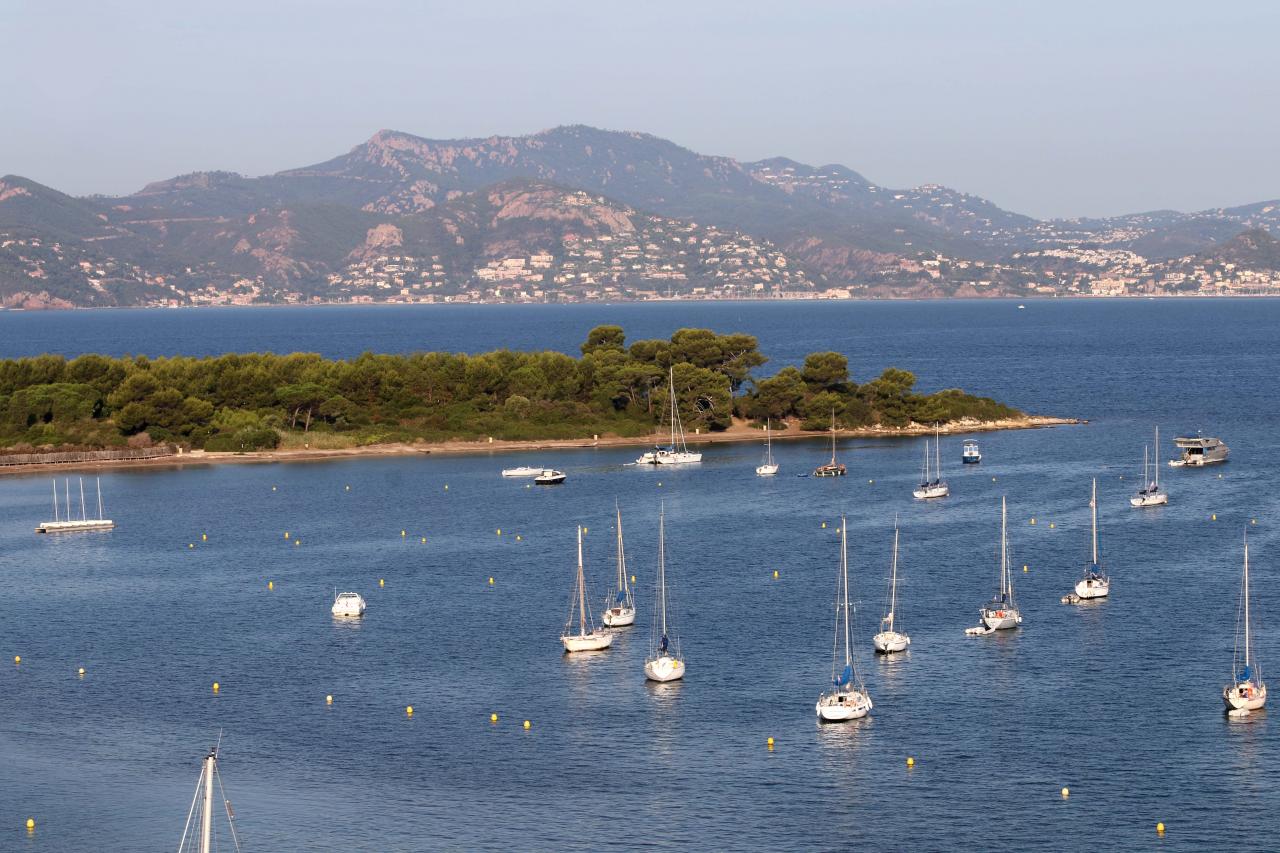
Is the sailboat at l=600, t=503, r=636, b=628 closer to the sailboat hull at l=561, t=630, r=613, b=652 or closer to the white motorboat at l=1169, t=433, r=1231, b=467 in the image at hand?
the sailboat hull at l=561, t=630, r=613, b=652

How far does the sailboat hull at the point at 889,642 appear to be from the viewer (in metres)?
83.4

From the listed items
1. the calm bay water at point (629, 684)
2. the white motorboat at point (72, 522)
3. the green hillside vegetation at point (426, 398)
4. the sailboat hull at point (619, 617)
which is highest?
the green hillside vegetation at point (426, 398)

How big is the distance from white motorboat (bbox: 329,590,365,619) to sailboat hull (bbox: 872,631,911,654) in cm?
3138

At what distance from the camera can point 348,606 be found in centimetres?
9594

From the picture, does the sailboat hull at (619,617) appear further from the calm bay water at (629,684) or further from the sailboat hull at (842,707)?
the sailboat hull at (842,707)

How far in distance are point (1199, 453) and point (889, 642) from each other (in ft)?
271

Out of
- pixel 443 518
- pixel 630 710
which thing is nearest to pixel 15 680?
pixel 630 710

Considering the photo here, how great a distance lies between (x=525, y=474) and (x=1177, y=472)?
6110 cm

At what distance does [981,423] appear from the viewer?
7500 inches

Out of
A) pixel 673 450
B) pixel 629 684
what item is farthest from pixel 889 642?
pixel 673 450

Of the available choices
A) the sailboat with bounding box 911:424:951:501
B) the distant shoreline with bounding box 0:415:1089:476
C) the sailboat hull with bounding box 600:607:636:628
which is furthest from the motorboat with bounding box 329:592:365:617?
the distant shoreline with bounding box 0:415:1089:476

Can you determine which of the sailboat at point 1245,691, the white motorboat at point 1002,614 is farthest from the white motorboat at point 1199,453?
the sailboat at point 1245,691

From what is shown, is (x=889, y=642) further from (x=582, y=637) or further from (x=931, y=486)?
(x=931, y=486)

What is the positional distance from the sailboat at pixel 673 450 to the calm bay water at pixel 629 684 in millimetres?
24755
